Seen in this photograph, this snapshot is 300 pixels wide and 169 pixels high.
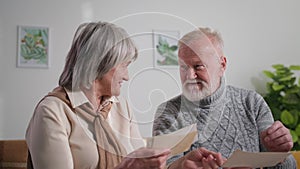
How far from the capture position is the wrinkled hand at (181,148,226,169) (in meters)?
1.18

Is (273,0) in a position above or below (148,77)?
above

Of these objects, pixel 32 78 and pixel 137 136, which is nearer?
pixel 137 136

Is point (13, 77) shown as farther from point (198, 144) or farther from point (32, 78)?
point (198, 144)

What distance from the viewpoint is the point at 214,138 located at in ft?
5.04

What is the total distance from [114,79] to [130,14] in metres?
1.25

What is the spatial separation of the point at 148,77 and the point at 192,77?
13 centimetres

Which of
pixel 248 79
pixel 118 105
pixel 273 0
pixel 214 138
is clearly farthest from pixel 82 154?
pixel 273 0

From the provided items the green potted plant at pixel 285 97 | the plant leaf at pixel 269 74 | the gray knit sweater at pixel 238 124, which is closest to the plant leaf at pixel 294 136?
the green potted plant at pixel 285 97

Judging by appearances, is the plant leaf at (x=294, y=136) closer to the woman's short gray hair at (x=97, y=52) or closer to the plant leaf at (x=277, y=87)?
the plant leaf at (x=277, y=87)

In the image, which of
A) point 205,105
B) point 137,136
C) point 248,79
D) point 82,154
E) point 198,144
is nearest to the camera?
point 137,136

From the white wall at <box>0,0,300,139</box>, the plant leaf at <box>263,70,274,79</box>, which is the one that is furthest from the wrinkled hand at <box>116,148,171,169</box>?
the plant leaf at <box>263,70,274,79</box>

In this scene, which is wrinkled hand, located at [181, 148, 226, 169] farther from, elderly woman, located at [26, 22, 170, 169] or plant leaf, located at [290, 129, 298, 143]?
plant leaf, located at [290, 129, 298, 143]

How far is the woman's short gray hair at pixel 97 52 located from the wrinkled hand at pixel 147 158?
20cm

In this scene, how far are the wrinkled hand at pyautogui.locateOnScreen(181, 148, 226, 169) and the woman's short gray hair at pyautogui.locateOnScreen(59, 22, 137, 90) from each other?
33 cm
